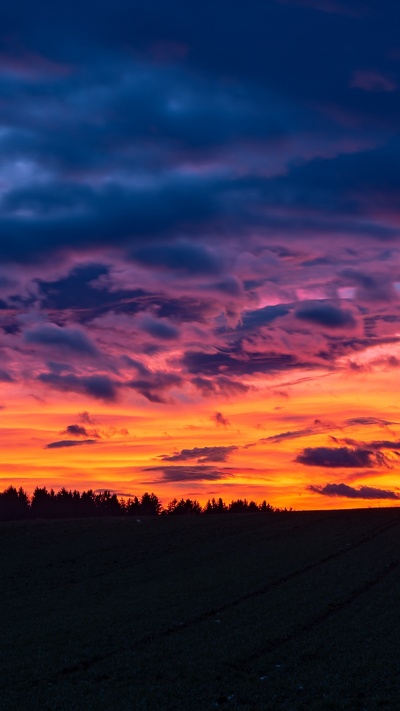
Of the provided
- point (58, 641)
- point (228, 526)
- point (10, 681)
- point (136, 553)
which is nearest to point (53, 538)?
point (136, 553)

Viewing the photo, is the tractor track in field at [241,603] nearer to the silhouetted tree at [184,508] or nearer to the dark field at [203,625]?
the dark field at [203,625]

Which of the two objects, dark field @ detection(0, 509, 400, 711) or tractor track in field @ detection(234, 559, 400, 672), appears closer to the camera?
dark field @ detection(0, 509, 400, 711)

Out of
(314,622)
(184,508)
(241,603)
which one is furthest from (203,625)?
(184,508)

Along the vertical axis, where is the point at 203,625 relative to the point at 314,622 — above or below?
above

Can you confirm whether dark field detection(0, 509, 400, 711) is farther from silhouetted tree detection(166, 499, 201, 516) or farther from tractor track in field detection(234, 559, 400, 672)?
silhouetted tree detection(166, 499, 201, 516)

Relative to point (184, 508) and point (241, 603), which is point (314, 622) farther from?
point (184, 508)

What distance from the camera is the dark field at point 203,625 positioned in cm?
2300

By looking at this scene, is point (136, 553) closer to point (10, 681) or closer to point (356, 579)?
point (356, 579)

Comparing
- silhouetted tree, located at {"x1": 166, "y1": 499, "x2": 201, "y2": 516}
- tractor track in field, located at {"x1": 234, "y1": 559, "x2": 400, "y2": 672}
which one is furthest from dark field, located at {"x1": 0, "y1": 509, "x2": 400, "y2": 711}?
silhouetted tree, located at {"x1": 166, "y1": 499, "x2": 201, "y2": 516}

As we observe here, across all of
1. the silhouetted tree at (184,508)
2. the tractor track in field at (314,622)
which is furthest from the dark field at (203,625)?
the silhouetted tree at (184,508)

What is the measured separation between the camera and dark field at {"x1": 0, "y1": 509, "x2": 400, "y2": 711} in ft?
75.5

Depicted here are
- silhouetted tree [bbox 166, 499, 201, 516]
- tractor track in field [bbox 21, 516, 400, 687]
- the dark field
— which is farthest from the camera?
silhouetted tree [bbox 166, 499, 201, 516]

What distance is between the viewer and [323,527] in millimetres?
84562

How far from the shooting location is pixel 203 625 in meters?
33.5
